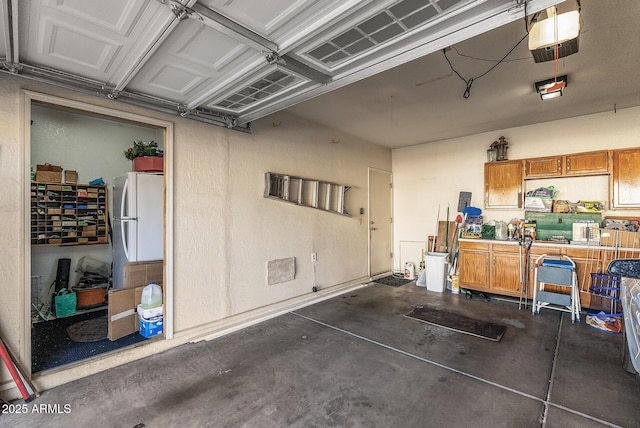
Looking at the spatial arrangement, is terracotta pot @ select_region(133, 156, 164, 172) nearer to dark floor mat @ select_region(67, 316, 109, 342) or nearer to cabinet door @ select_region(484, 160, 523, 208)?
dark floor mat @ select_region(67, 316, 109, 342)

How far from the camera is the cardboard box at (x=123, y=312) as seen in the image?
119 inches

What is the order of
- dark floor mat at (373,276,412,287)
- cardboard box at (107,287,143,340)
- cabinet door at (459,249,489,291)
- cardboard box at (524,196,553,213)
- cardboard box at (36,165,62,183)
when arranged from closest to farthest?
cardboard box at (107,287,143,340)
cardboard box at (36,165,62,183)
cardboard box at (524,196,553,213)
cabinet door at (459,249,489,291)
dark floor mat at (373,276,412,287)

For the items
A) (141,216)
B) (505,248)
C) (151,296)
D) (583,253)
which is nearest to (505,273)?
(505,248)

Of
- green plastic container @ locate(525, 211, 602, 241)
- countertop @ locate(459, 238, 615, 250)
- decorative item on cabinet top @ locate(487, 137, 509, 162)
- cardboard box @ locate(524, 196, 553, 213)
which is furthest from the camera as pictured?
decorative item on cabinet top @ locate(487, 137, 509, 162)

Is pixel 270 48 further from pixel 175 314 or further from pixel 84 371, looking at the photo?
pixel 84 371

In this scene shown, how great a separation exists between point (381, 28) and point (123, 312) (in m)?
A: 3.58

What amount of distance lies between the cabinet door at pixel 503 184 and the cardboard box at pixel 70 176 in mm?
6635

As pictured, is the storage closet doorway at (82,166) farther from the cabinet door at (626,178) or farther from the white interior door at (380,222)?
the cabinet door at (626,178)

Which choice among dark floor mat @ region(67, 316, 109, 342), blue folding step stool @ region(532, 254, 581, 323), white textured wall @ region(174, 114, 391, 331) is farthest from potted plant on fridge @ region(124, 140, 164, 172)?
blue folding step stool @ region(532, 254, 581, 323)

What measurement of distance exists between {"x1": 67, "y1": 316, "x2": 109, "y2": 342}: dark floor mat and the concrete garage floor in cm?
73

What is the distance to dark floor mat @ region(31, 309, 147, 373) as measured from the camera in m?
2.54

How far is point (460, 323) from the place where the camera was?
3586 millimetres

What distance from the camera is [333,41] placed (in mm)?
1818

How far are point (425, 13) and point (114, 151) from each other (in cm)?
486
